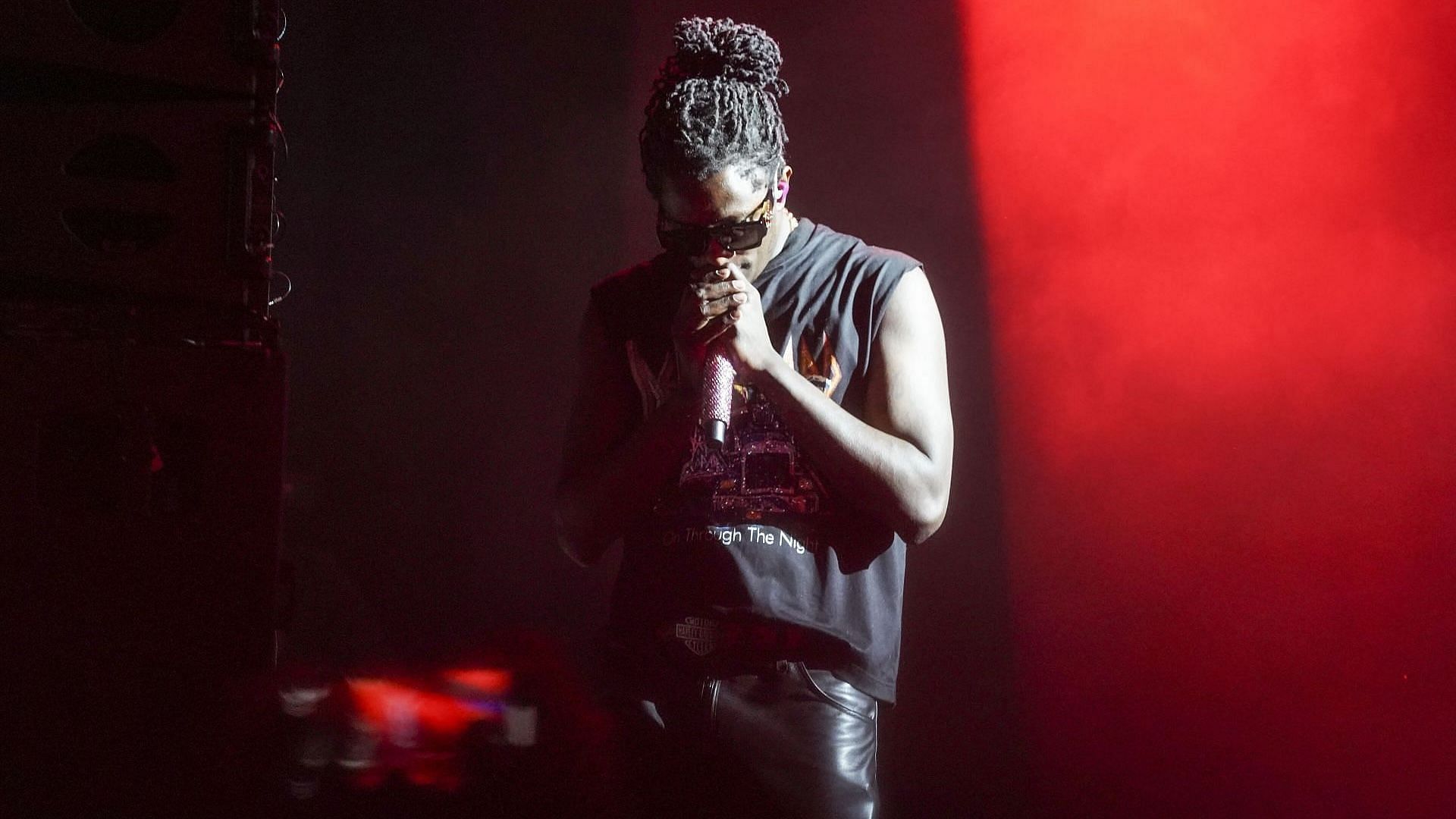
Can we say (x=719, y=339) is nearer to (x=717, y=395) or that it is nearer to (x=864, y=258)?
(x=717, y=395)

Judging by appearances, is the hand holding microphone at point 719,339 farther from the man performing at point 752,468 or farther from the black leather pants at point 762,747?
the black leather pants at point 762,747

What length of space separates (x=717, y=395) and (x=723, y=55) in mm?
564

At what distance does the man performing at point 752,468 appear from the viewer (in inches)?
54.7

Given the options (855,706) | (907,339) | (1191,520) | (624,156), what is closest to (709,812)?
(855,706)

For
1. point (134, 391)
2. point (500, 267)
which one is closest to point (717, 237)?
point (134, 391)

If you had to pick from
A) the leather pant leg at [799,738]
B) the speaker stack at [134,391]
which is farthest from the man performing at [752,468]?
the speaker stack at [134,391]

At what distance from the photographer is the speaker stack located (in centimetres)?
137

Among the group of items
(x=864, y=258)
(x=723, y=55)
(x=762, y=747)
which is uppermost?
(x=723, y=55)

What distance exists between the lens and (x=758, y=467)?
59.9 inches

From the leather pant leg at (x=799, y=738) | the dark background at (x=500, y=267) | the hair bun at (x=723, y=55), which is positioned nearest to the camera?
the leather pant leg at (x=799, y=738)

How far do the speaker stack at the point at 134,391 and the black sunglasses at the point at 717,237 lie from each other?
0.58 metres

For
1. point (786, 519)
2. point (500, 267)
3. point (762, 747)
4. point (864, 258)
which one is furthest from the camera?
point (500, 267)

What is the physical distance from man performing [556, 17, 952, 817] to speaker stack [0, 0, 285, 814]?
49cm

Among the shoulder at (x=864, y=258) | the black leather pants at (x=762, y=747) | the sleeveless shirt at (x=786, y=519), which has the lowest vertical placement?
the black leather pants at (x=762, y=747)
